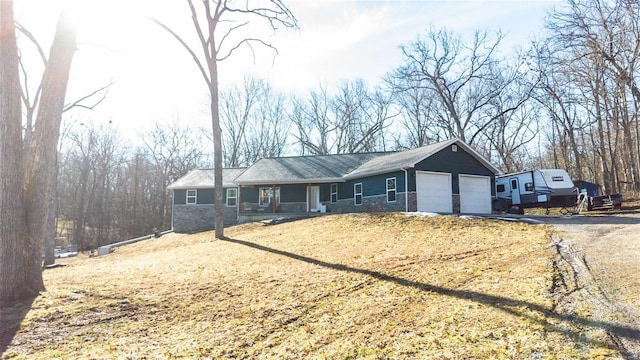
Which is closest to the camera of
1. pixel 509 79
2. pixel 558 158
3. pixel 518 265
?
pixel 518 265

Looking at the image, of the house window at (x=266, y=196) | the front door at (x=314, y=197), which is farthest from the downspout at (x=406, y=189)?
the house window at (x=266, y=196)

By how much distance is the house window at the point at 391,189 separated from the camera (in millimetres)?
18492

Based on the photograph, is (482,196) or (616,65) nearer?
(616,65)

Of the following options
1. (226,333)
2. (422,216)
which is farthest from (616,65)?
(226,333)

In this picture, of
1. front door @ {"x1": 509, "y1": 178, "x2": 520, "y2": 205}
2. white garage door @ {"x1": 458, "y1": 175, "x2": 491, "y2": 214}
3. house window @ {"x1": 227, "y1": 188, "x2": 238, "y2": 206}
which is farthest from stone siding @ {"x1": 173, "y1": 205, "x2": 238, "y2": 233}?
front door @ {"x1": 509, "y1": 178, "x2": 520, "y2": 205}

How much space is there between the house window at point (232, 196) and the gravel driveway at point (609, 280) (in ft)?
65.2

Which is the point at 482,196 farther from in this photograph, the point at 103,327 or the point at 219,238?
the point at 103,327

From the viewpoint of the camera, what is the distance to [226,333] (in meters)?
5.00

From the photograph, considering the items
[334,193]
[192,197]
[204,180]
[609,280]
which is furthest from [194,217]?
[609,280]

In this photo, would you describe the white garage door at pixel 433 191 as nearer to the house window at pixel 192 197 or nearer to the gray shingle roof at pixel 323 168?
the gray shingle roof at pixel 323 168

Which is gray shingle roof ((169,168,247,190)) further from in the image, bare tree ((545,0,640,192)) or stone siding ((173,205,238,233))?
bare tree ((545,0,640,192))

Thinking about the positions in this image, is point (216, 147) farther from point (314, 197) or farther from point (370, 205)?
point (314, 197)

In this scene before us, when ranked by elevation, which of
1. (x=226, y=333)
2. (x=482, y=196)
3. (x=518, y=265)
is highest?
(x=482, y=196)

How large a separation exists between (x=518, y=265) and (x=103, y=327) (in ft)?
21.7
